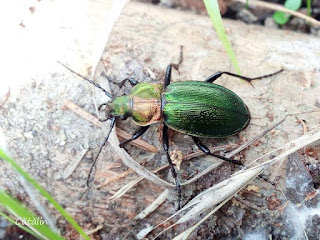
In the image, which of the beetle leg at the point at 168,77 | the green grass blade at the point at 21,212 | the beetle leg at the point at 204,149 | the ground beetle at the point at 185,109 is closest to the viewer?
the green grass blade at the point at 21,212

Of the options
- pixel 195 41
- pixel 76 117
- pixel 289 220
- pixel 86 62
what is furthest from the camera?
pixel 195 41

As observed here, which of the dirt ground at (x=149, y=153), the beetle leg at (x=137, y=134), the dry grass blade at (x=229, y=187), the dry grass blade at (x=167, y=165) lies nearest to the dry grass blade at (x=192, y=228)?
the dry grass blade at (x=229, y=187)

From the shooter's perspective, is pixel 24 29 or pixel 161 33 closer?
pixel 24 29

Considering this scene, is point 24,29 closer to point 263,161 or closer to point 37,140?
point 37,140

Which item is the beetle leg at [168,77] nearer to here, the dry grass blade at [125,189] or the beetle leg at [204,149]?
the beetle leg at [204,149]

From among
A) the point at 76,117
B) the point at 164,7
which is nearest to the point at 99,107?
the point at 76,117

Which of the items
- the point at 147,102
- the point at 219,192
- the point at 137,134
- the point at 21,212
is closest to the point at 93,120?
the point at 137,134
